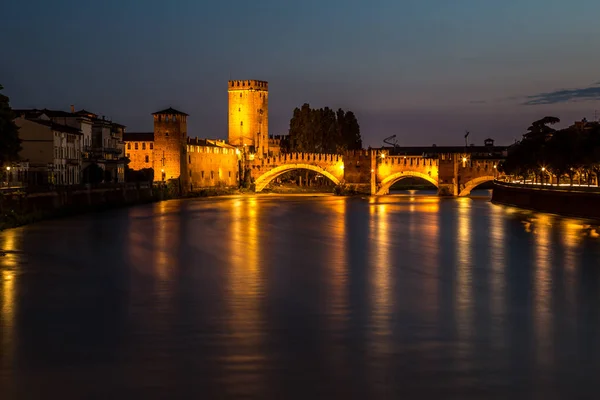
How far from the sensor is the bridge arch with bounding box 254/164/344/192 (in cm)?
7362

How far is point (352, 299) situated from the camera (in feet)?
→ 50.4

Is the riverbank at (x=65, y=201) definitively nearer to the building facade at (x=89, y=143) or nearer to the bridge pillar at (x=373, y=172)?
the building facade at (x=89, y=143)

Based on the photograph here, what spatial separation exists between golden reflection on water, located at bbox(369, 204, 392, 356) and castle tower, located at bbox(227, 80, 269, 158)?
45793 mm

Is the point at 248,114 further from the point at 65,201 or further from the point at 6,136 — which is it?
the point at 6,136

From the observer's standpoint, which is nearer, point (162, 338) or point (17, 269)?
point (162, 338)

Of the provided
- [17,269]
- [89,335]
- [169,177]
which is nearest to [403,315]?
[89,335]

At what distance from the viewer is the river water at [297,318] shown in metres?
9.71

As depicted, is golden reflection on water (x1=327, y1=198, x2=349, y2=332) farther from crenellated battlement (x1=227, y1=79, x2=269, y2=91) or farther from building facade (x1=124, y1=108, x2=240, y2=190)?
crenellated battlement (x1=227, y1=79, x2=269, y2=91)

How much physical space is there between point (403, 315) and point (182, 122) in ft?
170

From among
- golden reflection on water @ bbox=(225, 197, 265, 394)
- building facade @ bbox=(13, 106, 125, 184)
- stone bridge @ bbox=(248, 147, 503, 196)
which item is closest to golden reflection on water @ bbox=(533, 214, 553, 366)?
golden reflection on water @ bbox=(225, 197, 265, 394)

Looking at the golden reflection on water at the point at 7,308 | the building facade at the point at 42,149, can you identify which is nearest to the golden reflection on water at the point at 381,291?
the golden reflection on water at the point at 7,308

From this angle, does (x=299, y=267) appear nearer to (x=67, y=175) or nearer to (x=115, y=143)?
(x=67, y=175)

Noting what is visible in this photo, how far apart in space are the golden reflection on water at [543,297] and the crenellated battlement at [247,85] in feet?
167

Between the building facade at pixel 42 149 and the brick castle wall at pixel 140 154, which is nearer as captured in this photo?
the building facade at pixel 42 149
